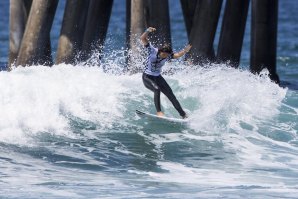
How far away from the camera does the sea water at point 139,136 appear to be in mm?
13797

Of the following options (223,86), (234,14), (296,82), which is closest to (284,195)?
(223,86)

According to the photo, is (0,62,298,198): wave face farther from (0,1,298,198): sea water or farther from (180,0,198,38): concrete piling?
(180,0,198,38): concrete piling

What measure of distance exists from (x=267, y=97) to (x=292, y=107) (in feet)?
1.72

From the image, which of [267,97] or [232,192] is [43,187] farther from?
[267,97]

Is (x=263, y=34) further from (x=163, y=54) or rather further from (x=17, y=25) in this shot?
(x=17, y=25)

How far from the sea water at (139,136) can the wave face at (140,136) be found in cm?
2

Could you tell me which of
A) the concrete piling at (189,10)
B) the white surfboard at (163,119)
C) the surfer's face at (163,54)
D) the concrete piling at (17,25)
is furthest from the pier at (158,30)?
the surfer's face at (163,54)

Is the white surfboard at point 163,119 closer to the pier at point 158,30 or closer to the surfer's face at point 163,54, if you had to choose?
the surfer's face at point 163,54

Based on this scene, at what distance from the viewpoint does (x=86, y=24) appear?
21.9 m

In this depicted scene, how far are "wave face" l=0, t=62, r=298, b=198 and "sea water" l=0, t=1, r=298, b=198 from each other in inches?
0.6

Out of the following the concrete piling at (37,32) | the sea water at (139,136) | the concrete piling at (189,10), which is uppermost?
the concrete piling at (189,10)

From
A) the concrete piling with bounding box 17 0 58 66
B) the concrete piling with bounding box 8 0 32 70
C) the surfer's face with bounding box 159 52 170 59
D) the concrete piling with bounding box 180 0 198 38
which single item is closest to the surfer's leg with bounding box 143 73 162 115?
the surfer's face with bounding box 159 52 170 59

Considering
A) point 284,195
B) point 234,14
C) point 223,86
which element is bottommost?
point 284,195

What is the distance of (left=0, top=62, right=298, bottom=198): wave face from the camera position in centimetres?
1381
